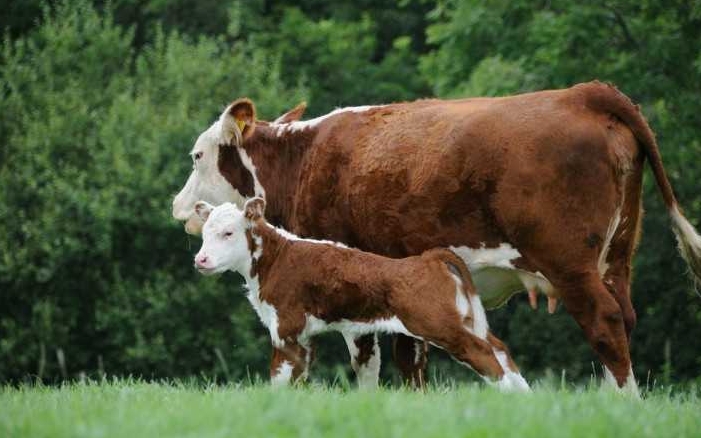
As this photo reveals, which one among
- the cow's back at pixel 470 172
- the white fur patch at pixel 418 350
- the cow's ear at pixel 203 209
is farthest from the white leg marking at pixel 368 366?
the cow's ear at pixel 203 209

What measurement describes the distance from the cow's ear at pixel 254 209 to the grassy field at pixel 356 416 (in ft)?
7.70

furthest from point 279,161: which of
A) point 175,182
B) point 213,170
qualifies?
point 175,182

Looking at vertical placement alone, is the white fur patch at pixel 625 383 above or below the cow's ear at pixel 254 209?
below

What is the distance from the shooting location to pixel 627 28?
73.3ft

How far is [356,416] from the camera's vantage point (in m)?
6.20

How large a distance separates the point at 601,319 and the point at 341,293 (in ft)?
5.79

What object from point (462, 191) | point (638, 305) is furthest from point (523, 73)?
point (462, 191)

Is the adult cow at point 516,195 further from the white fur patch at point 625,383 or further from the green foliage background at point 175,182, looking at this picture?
the green foliage background at point 175,182

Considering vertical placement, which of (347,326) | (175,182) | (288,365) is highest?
(347,326)

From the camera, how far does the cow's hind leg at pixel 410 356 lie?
Answer: 10.0m

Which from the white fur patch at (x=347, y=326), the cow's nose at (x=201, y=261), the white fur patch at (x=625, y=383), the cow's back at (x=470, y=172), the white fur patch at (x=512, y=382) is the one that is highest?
the cow's back at (x=470, y=172)

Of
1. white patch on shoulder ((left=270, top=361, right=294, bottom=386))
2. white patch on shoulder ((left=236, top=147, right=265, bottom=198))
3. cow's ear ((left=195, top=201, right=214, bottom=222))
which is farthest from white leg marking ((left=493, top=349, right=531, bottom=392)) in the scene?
white patch on shoulder ((left=236, top=147, right=265, bottom=198))

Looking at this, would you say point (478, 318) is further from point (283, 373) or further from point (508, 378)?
point (283, 373)

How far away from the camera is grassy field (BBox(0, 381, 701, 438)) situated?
19.4 ft
